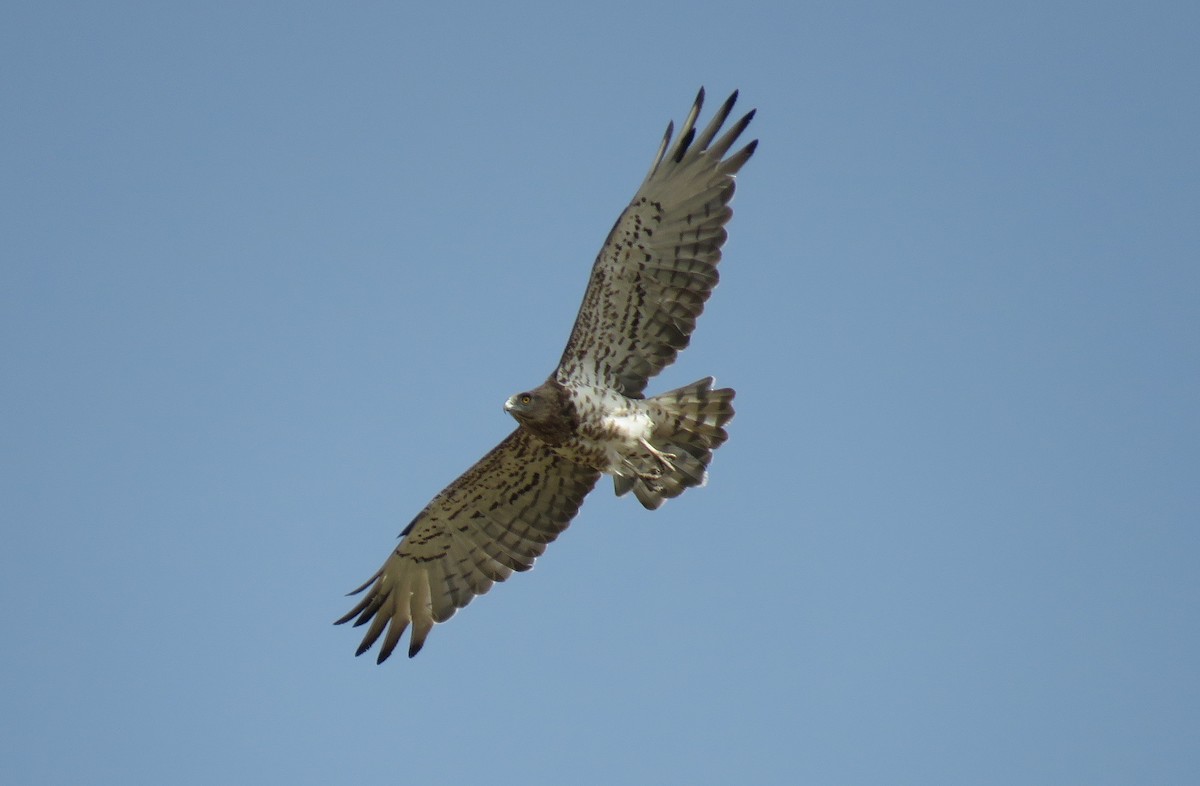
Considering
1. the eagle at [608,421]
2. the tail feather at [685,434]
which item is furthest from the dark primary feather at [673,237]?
the tail feather at [685,434]

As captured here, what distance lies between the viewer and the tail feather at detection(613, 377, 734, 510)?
13.6 metres

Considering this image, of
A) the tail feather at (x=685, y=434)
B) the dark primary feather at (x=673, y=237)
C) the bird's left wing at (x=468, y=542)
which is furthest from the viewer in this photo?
the bird's left wing at (x=468, y=542)

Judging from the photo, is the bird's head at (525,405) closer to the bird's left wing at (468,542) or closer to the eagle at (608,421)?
the eagle at (608,421)

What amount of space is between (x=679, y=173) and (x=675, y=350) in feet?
4.44

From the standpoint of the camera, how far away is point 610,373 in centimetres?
1367

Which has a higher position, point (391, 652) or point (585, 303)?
point (585, 303)

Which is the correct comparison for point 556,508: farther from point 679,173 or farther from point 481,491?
point 679,173

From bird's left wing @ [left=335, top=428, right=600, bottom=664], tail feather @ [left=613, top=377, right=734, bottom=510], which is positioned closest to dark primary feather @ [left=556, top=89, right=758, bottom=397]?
tail feather @ [left=613, top=377, right=734, bottom=510]

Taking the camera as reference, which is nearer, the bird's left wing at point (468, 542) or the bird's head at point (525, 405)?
the bird's head at point (525, 405)

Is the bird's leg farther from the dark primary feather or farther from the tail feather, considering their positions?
the dark primary feather

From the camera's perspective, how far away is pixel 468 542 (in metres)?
14.3

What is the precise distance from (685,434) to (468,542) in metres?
2.02

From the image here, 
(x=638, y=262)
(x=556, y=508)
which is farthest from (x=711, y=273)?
(x=556, y=508)

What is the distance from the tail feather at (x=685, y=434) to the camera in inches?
537
